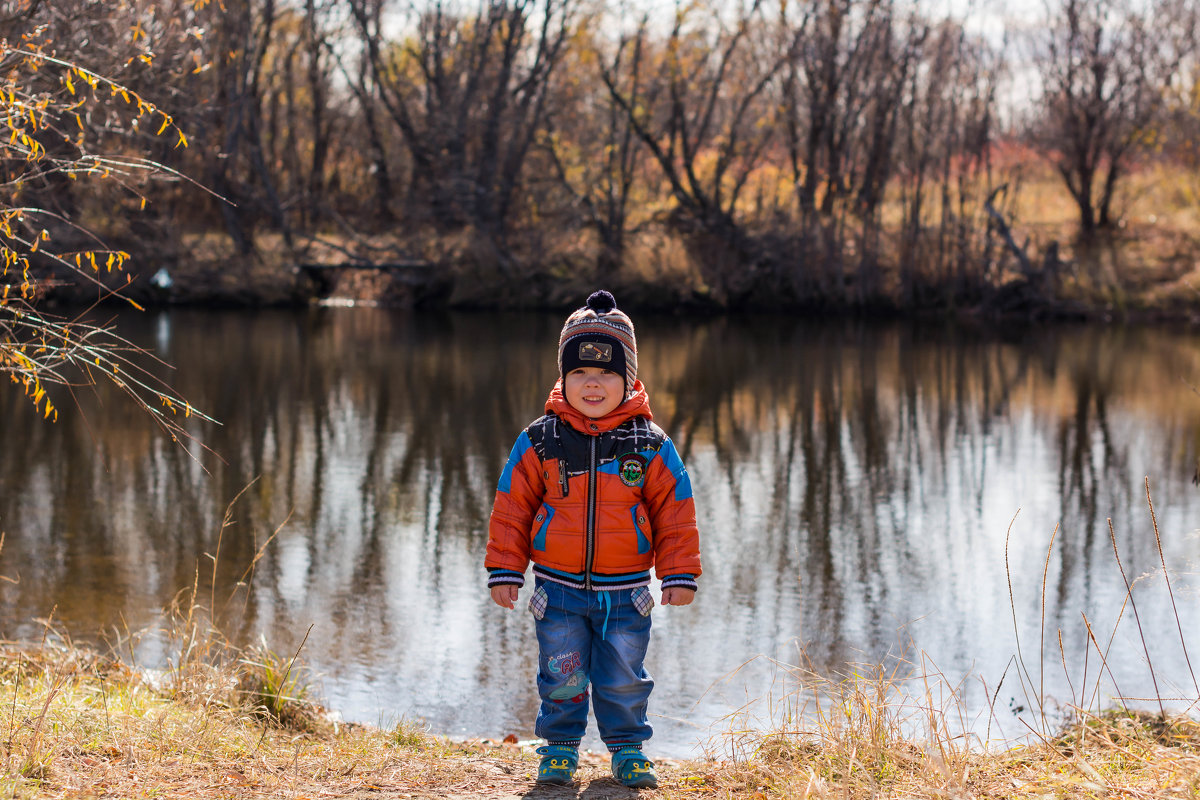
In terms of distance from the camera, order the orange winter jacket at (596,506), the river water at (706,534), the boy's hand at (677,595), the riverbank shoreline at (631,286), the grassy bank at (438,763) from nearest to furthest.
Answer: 1. the grassy bank at (438,763)
2. the boy's hand at (677,595)
3. the orange winter jacket at (596,506)
4. the river water at (706,534)
5. the riverbank shoreline at (631,286)

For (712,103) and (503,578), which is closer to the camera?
(503,578)

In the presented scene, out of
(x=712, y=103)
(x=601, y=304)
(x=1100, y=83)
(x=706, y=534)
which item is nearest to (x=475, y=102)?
(x=712, y=103)

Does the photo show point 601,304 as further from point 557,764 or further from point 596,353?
point 557,764

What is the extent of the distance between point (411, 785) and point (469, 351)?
1733 centimetres

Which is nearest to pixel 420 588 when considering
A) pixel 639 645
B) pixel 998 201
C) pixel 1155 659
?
pixel 639 645

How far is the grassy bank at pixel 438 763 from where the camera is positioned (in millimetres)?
3348

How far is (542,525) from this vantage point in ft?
12.8

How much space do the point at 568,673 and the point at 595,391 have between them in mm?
913

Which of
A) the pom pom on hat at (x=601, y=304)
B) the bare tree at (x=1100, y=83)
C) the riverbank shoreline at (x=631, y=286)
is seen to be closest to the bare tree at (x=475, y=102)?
the riverbank shoreline at (x=631, y=286)

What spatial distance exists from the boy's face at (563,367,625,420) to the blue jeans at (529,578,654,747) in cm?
58

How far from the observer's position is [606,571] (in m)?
3.87

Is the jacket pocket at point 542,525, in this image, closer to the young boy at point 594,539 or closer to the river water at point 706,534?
the young boy at point 594,539

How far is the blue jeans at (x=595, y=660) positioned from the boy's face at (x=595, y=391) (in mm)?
580

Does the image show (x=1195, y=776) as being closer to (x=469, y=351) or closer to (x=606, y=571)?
(x=606, y=571)
